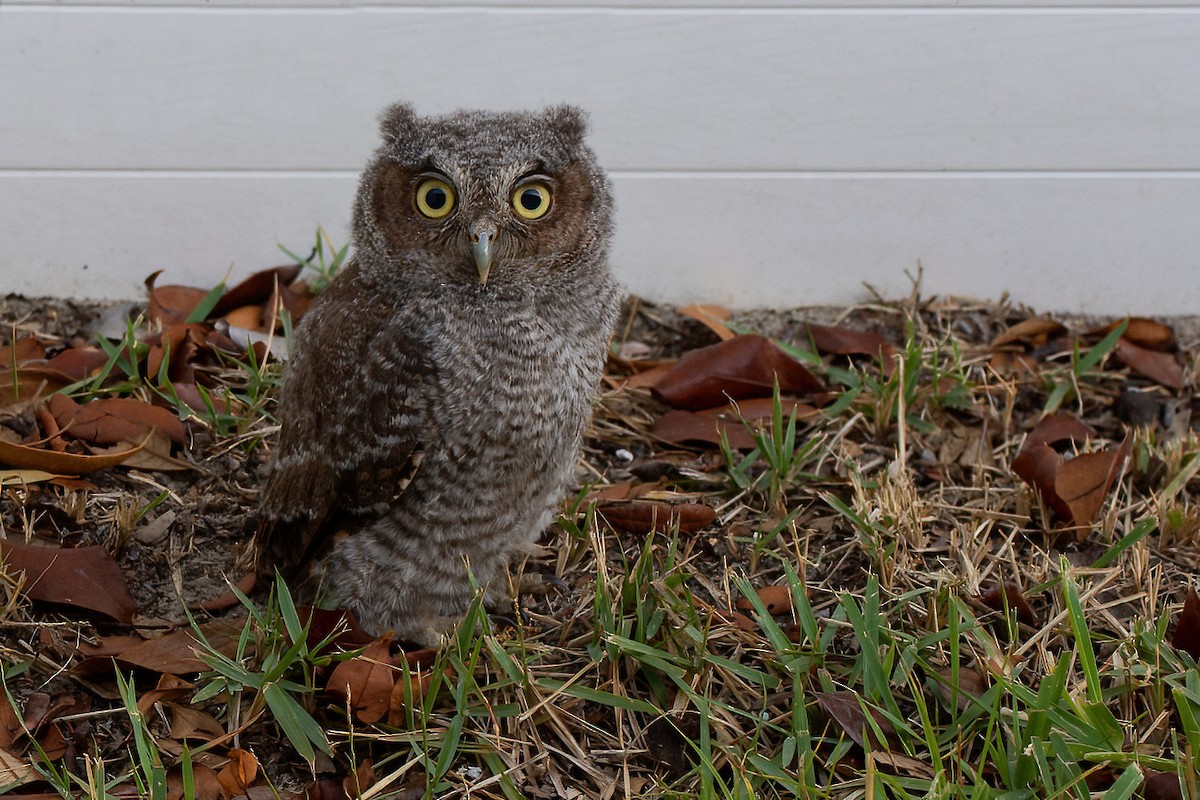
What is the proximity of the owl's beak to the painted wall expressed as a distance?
5.00 feet

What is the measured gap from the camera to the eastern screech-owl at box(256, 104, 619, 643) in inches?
101

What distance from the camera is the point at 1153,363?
3.87m

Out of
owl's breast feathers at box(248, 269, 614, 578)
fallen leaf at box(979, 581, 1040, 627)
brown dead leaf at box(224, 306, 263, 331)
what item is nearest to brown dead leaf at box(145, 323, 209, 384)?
brown dead leaf at box(224, 306, 263, 331)

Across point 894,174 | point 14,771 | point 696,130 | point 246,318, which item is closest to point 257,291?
point 246,318

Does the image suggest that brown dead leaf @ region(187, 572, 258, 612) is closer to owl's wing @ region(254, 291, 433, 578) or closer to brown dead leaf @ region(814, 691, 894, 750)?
owl's wing @ region(254, 291, 433, 578)

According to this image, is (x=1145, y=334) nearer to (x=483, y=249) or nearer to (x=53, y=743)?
(x=483, y=249)

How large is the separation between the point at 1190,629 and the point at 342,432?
76.3 inches

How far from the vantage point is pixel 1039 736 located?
2273mm

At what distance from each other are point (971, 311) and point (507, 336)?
7.15 ft

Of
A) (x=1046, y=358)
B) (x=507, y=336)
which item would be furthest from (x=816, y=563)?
(x=1046, y=358)

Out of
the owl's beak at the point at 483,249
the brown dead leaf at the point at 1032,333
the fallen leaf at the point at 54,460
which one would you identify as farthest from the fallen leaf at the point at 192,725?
the brown dead leaf at the point at 1032,333

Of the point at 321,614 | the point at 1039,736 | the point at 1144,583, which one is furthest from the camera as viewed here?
the point at 1144,583

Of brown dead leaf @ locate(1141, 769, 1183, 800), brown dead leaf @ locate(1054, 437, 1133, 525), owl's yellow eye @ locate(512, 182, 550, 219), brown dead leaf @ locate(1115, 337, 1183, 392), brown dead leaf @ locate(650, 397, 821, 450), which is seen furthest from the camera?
brown dead leaf @ locate(1115, 337, 1183, 392)

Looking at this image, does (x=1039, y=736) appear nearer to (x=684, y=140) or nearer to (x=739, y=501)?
(x=739, y=501)
